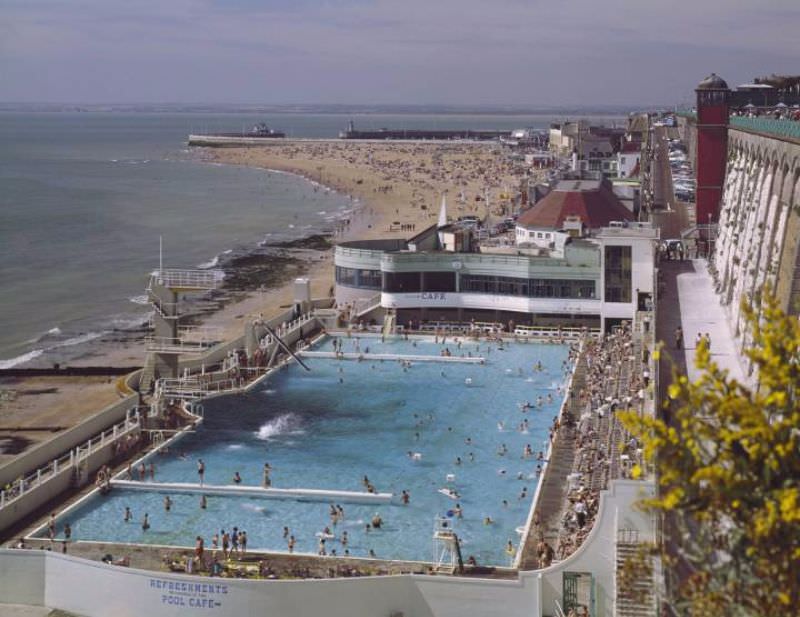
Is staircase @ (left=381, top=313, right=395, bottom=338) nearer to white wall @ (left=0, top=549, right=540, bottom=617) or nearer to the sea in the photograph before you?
the sea

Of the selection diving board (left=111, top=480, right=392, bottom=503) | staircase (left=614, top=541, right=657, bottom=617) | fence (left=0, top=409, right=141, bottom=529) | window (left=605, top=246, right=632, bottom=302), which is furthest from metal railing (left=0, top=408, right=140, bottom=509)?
window (left=605, top=246, right=632, bottom=302)

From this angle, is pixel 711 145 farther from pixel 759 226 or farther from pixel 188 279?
pixel 188 279

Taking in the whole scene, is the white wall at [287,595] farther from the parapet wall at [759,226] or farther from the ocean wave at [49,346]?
the ocean wave at [49,346]

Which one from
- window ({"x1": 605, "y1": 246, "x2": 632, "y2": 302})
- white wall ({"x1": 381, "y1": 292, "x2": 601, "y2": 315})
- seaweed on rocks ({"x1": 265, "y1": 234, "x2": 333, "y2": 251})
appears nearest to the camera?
window ({"x1": 605, "y1": 246, "x2": 632, "y2": 302})

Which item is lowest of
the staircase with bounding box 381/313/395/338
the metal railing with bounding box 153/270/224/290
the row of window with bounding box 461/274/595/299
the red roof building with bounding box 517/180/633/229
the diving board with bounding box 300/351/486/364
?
the diving board with bounding box 300/351/486/364

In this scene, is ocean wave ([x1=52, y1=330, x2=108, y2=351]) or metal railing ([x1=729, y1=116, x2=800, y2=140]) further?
ocean wave ([x1=52, y1=330, x2=108, y2=351])

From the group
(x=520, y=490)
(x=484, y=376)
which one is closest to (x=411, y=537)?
(x=520, y=490)

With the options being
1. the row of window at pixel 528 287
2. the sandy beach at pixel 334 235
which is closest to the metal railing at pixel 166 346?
the sandy beach at pixel 334 235

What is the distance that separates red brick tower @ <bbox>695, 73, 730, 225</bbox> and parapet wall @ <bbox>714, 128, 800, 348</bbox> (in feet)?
→ 16.9

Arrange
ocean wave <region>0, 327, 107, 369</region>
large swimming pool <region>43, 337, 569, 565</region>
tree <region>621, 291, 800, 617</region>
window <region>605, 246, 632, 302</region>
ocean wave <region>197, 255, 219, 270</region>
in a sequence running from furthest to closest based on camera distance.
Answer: ocean wave <region>197, 255, 219, 270</region> → ocean wave <region>0, 327, 107, 369</region> → window <region>605, 246, 632, 302</region> → large swimming pool <region>43, 337, 569, 565</region> → tree <region>621, 291, 800, 617</region>

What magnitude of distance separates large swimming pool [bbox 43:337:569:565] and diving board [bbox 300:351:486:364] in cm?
31

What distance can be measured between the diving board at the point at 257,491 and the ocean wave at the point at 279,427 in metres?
5.16

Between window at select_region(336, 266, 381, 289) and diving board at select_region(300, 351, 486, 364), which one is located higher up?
window at select_region(336, 266, 381, 289)

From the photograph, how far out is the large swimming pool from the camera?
1196 inches
